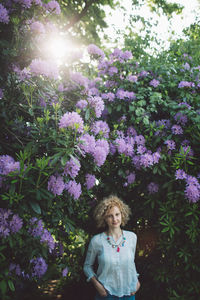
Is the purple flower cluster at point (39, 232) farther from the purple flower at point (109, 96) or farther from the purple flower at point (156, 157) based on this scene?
the purple flower at point (109, 96)

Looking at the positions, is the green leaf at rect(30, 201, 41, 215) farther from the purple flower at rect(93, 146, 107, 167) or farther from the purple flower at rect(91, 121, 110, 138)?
the purple flower at rect(91, 121, 110, 138)

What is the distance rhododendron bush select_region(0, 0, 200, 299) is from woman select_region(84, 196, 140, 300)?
1.17 ft

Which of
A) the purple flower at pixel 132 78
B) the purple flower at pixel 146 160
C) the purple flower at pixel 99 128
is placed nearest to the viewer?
the purple flower at pixel 99 128

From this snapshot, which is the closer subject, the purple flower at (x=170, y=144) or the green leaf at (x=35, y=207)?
the green leaf at (x=35, y=207)

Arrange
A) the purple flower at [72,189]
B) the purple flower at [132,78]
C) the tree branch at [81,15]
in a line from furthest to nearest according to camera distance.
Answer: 1. the tree branch at [81,15]
2. the purple flower at [132,78]
3. the purple flower at [72,189]

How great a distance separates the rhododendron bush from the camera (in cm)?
171

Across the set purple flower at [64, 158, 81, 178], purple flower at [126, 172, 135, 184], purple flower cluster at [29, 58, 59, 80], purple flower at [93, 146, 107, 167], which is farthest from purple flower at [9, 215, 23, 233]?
purple flower at [126, 172, 135, 184]

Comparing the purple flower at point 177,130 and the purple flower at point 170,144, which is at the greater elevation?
the purple flower at point 177,130

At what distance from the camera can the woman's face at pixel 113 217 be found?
2281 millimetres

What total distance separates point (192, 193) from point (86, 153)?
1.12 m

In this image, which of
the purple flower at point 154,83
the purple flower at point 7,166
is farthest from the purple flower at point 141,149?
the purple flower at point 7,166

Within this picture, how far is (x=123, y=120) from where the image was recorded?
2961mm

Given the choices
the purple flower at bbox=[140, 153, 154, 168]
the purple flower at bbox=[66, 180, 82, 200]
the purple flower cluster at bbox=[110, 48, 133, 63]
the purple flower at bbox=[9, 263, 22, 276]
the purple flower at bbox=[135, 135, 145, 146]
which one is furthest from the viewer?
the purple flower cluster at bbox=[110, 48, 133, 63]

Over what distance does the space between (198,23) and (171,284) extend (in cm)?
450
